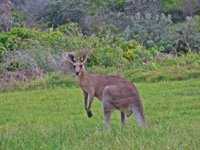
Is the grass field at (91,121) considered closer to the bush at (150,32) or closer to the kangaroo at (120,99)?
the kangaroo at (120,99)

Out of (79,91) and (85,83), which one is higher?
(85,83)

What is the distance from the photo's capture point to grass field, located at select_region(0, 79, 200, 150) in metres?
5.95

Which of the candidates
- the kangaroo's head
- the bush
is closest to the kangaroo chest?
the kangaroo's head

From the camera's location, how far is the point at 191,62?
52.7 ft

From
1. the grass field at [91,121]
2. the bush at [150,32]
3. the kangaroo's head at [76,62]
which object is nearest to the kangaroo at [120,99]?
the grass field at [91,121]

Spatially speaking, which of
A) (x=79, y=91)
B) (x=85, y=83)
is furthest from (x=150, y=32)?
(x=85, y=83)

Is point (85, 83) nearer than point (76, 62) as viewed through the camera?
No

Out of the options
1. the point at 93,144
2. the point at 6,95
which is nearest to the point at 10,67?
the point at 6,95

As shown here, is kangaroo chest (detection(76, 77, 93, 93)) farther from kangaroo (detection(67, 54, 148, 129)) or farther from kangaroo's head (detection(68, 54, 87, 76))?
kangaroo (detection(67, 54, 148, 129))

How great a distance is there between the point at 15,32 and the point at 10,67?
3140 millimetres

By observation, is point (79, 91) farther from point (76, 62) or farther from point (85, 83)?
point (76, 62)

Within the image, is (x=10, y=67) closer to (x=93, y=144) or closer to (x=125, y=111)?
(x=125, y=111)

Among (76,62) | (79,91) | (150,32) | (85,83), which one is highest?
(76,62)

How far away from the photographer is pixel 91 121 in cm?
940
